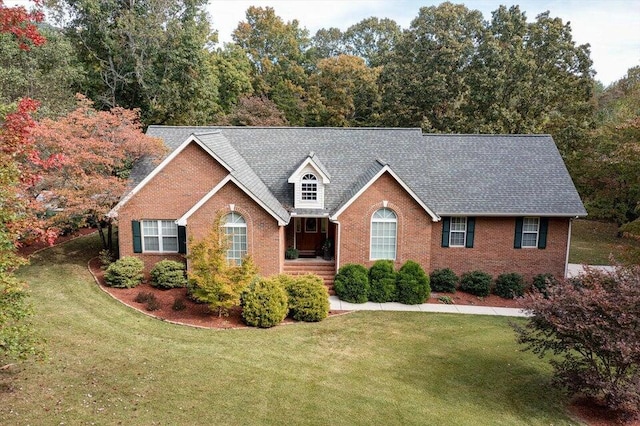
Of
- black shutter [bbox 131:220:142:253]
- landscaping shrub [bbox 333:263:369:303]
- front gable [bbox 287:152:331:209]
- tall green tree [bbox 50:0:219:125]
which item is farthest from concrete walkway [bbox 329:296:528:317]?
tall green tree [bbox 50:0:219:125]

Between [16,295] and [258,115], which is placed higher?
[258,115]

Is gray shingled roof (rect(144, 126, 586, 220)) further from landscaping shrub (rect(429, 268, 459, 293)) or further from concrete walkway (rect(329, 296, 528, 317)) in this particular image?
concrete walkway (rect(329, 296, 528, 317))

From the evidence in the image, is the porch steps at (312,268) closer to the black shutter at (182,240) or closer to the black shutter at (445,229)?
the black shutter at (182,240)

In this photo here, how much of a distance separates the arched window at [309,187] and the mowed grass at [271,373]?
660cm

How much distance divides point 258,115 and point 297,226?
19.0 m

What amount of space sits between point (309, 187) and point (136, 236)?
27.4ft

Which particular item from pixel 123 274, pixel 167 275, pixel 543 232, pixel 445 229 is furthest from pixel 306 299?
pixel 543 232

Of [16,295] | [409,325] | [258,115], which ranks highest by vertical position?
[258,115]

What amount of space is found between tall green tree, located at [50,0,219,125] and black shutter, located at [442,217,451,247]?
77.5ft

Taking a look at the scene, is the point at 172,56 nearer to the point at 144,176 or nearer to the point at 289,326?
the point at 144,176

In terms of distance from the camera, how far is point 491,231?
21.7 m

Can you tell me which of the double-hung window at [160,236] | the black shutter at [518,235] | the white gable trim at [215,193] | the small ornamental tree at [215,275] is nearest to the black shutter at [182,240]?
the double-hung window at [160,236]

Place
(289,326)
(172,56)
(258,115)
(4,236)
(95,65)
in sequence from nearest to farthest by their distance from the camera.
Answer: (4,236)
(289,326)
(172,56)
(95,65)
(258,115)

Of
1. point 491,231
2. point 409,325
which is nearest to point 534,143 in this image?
point 491,231
